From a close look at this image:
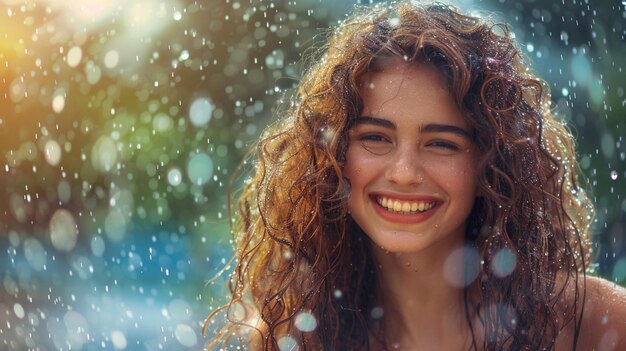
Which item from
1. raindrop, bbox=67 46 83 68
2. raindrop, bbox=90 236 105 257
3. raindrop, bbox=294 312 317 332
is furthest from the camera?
raindrop, bbox=90 236 105 257

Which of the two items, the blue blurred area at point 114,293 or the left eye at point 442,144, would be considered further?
the blue blurred area at point 114,293

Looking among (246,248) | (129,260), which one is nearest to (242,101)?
(129,260)

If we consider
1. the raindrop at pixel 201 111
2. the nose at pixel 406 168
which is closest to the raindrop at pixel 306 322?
the nose at pixel 406 168

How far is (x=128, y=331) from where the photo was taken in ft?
25.7

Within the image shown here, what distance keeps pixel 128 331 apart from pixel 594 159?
13.7ft

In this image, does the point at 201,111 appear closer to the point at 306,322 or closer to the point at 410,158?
the point at 306,322

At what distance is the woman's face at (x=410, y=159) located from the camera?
2.46 meters

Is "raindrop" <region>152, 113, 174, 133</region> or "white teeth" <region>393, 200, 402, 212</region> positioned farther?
"raindrop" <region>152, 113, 174, 133</region>

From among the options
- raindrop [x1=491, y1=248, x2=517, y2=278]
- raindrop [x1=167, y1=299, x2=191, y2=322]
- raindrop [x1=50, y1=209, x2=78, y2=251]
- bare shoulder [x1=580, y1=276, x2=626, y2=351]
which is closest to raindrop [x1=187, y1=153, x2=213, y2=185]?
raindrop [x1=167, y1=299, x2=191, y2=322]

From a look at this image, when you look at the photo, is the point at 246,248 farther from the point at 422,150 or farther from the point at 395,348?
the point at 422,150

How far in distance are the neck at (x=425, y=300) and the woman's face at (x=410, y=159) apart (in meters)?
0.20

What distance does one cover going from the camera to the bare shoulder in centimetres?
258

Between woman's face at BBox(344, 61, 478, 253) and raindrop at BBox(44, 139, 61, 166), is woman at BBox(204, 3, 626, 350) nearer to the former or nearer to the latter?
woman's face at BBox(344, 61, 478, 253)

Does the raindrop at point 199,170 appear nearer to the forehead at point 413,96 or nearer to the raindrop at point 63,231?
the raindrop at point 63,231
